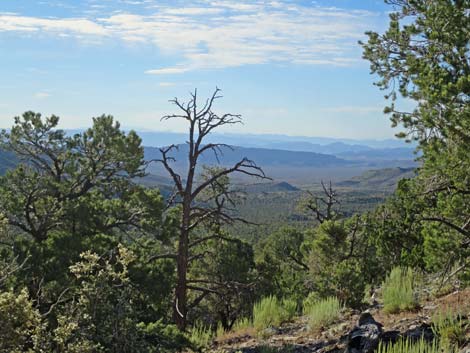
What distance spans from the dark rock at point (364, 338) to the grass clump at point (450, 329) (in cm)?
80

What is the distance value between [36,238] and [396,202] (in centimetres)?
Answer: 1129

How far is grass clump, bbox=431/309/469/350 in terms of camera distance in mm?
6215

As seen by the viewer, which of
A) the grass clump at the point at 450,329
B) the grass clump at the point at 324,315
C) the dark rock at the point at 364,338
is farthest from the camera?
the grass clump at the point at 324,315

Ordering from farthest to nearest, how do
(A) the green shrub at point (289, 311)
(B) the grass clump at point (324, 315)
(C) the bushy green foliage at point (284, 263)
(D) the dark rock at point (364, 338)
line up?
(C) the bushy green foliage at point (284, 263) → (A) the green shrub at point (289, 311) → (B) the grass clump at point (324, 315) → (D) the dark rock at point (364, 338)

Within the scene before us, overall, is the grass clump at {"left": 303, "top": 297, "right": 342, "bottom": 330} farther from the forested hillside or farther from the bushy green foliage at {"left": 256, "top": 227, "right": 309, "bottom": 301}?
the bushy green foliage at {"left": 256, "top": 227, "right": 309, "bottom": 301}

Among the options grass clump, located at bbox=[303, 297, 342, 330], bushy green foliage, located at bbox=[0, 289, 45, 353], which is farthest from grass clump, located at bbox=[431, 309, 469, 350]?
bushy green foliage, located at bbox=[0, 289, 45, 353]

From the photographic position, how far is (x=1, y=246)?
1378cm

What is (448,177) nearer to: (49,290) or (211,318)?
(49,290)

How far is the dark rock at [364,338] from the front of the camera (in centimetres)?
660

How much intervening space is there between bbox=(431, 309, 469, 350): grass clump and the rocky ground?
11 centimetres

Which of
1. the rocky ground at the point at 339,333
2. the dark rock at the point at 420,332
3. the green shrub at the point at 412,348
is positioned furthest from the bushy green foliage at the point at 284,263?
the green shrub at the point at 412,348

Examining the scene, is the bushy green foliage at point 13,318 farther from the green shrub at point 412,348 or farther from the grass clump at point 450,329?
the grass clump at point 450,329

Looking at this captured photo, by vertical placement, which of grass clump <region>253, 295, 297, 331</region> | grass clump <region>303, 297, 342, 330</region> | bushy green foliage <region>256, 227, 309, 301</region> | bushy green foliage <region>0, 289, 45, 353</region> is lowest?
bushy green foliage <region>256, 227, 309, 301</region>

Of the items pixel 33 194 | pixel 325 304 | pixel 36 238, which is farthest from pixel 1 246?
pixel 325 304
